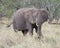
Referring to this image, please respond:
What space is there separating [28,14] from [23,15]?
441 mm

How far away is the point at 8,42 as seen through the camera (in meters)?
8.52

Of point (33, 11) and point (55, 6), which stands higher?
point (33, 11)

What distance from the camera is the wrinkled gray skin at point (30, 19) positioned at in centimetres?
927

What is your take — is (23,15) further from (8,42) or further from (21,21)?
(8,42)

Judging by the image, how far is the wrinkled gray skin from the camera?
9.27m

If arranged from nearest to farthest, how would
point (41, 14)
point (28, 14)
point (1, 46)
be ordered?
point (1, 46) → point (41, 14) → point (28, 14)

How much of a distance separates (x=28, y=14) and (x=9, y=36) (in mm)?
1180

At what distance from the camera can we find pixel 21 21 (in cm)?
1047

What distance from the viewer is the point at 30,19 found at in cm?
977

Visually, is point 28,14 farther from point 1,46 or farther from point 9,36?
point 1,46

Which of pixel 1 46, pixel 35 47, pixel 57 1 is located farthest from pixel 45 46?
pixel 57 1

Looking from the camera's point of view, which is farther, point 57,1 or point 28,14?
point 57,1

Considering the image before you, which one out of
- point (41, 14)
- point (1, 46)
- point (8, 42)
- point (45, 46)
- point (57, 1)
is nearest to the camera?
point (45, 46)

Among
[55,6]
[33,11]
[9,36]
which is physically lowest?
[55,6]
